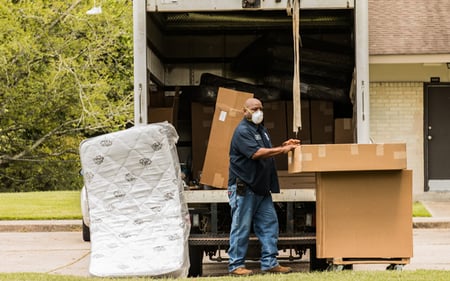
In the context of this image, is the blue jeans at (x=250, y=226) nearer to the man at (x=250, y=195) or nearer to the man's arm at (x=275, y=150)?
the man at (x=250, y=195)

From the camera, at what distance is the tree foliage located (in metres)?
30.7

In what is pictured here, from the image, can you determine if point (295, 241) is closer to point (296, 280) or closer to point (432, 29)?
point (296, 280)

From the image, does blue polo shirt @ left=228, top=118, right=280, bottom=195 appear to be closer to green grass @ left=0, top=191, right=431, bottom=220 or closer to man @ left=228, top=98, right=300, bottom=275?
man @ left=228, top=98, right=300, bottom=275

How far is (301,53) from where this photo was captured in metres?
12.8

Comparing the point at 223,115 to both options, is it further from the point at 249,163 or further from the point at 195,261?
the point at 195,261

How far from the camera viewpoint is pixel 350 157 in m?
10.2

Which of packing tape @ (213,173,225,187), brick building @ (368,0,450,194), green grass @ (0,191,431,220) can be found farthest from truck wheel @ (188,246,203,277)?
brick building @ (368,0,450,194)

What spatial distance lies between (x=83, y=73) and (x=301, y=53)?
61.5 feet

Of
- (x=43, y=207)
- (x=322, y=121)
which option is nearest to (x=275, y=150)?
(x=322, y=121)

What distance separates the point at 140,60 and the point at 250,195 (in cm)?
181

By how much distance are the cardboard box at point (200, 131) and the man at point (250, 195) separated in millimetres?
1733

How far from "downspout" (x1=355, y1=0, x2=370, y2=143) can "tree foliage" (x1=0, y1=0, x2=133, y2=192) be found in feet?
64.3

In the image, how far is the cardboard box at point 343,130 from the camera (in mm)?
12102

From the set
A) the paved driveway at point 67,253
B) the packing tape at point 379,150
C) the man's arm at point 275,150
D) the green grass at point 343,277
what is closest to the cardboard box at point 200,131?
the paved driveway at point 67,253
